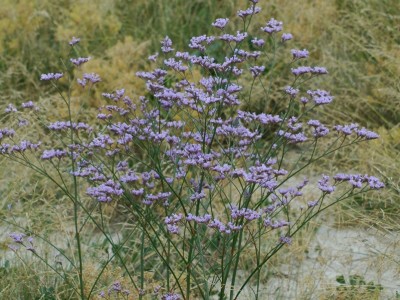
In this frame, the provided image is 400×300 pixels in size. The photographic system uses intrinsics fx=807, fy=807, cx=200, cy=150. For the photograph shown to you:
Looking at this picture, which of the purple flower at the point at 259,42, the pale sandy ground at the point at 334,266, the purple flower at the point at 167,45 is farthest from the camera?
the pale sandy ground at the point at 334,266

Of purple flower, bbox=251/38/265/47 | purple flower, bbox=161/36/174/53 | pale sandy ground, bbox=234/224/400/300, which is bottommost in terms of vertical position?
pale sandy ground, bbox=234/224/400/300

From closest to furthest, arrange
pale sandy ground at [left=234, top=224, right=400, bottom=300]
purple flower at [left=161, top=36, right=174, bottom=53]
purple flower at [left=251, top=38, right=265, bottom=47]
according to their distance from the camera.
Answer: purple flower at [left=251, top=38, right=265, bottom=47], purple flower at [left=161, top=36, right=174, bottom=53], pale sandy ground at [left=234, top=224, right=400, bottom=300]

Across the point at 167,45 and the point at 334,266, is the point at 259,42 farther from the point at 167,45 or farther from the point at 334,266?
the point at 334,266

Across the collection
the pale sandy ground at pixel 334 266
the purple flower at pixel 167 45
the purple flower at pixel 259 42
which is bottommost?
the pale sandy ground at pixel 334 266

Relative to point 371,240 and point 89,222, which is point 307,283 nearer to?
point 371,240

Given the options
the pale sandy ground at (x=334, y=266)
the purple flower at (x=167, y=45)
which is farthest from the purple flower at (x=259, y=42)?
the pale sandy ground at (x=334, y=266)

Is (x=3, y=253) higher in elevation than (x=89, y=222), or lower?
lower

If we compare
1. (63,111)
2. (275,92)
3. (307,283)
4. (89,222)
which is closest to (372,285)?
(307,283)

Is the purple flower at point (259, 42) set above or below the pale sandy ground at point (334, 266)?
above

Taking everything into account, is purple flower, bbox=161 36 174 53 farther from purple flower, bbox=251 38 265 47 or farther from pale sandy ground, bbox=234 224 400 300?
pale sandy ground, bbox=234 224 400 300

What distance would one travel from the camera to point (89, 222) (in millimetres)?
3992

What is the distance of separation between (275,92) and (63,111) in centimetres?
130

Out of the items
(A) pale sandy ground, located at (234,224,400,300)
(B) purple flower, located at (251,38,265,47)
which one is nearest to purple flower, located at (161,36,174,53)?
(B) purple flower, located at (251,38,265,47)

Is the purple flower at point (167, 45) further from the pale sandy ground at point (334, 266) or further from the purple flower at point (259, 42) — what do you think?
the pale sandy ground at point (334, 266)
